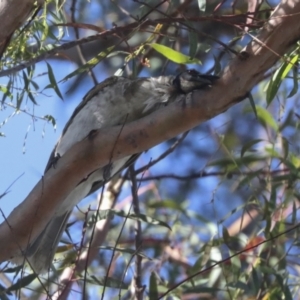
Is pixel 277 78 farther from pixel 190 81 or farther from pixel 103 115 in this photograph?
pixel 103 115

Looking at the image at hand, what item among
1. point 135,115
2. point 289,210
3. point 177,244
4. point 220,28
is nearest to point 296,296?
point 289,210

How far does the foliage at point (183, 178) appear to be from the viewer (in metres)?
2.05

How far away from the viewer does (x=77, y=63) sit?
3.30 m

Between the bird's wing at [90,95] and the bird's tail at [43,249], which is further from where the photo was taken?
the bird's wing at [90,95]

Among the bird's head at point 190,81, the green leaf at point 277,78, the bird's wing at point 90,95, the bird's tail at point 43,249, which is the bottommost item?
the bird's tail at point 43,249

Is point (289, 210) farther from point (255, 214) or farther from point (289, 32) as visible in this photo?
point (289, 32)

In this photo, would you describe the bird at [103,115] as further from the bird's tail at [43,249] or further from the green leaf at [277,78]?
the green leaf at [277,78]

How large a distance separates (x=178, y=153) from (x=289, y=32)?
1.94m

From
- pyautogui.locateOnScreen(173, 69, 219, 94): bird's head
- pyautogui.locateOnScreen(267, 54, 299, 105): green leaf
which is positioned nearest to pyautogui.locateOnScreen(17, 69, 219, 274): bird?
pyautogui.locateOnScreen(173, 69, 219, 94): bird's head

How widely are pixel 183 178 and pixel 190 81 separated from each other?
35.2 inches

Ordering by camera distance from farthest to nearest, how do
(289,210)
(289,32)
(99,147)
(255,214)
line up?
(255,214), (289,210), (99,147), (289,32)

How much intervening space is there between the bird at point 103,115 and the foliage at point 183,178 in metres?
0.06

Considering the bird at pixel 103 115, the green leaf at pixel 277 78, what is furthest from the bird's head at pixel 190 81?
the green leaf at pixel 277 78

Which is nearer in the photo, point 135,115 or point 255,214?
point 135,115
